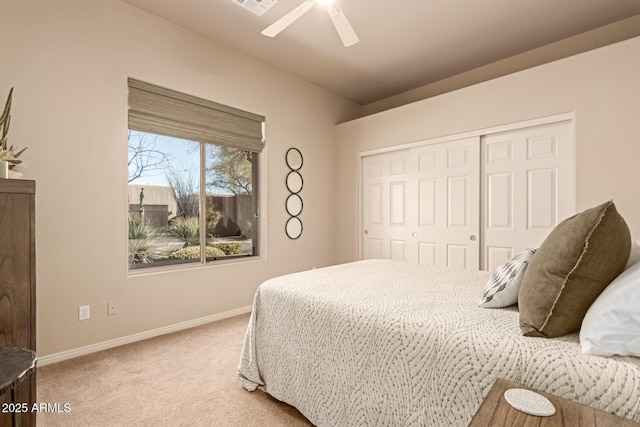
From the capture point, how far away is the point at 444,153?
11.7 feet

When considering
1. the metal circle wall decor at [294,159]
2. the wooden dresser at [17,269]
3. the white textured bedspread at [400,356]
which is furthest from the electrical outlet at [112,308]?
the metal circle wall decor at [294,159]

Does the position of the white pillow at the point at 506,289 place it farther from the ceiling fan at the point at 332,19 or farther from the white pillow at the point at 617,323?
the ceiling fan at the point at 332,19

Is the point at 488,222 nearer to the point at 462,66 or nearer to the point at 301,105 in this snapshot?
the point at 462,66

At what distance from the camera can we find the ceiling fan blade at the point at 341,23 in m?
2.15

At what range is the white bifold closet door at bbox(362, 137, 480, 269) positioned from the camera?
340 cm

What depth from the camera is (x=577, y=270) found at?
103 centimetres

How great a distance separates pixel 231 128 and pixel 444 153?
2.39 m

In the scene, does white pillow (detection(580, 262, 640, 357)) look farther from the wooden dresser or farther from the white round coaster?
the wooden dresser

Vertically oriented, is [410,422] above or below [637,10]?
below

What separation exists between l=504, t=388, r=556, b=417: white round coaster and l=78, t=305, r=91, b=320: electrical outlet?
289cm

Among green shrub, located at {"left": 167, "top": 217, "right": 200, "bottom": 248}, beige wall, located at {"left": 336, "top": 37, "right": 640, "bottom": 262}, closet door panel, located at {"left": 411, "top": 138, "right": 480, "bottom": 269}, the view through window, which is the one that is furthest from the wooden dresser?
beige wall, located at {"left": 336, "top": 37, "right": 640, "bottom": 262}

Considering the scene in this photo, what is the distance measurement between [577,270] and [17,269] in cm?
224

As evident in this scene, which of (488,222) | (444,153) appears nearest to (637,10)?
(444,153)

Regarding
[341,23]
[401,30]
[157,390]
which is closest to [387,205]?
[401,30]
